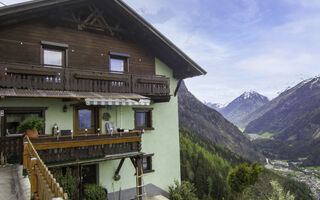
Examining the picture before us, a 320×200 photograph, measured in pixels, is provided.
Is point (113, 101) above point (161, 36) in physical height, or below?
below

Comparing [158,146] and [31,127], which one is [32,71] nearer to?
[31,127]

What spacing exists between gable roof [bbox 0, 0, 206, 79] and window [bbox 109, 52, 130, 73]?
191 centimetres

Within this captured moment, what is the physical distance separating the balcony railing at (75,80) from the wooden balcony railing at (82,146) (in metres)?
3.15

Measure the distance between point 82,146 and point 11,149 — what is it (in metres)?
3.07

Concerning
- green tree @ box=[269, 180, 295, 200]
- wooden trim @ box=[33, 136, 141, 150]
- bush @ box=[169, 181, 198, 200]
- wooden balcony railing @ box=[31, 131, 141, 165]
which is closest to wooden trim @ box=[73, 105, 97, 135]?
wooden balcony railing @ box=[31, 131, 141, 165]

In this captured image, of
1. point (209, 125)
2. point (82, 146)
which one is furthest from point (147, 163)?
point (209, 125)

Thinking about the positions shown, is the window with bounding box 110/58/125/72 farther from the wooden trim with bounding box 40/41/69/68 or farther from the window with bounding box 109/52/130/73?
the wooden trim with bounding box 40/41/69/68

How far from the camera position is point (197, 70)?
60.4 ft

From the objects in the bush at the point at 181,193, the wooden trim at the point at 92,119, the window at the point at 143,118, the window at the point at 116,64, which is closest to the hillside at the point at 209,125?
the bush at the point at 181,193

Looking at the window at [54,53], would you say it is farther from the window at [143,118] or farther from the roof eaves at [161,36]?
the window at [143,118]

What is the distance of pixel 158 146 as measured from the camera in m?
17.1

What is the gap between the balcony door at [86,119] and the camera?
549 inches

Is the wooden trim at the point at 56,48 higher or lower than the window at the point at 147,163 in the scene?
higher

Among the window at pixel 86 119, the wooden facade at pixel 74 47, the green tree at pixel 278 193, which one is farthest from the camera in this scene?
the green tree at pixel 278 193
